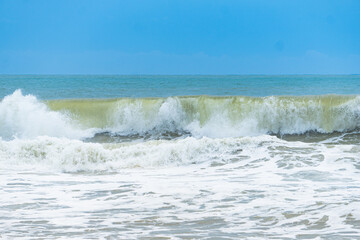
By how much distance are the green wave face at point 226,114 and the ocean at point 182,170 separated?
0.04 m

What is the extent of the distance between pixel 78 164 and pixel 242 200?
448cm

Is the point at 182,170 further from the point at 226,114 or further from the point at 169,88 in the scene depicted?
the point at 169,88

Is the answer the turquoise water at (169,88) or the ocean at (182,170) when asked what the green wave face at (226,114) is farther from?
the turquoise water at (169,88)

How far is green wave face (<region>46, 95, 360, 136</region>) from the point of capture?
51.0ft

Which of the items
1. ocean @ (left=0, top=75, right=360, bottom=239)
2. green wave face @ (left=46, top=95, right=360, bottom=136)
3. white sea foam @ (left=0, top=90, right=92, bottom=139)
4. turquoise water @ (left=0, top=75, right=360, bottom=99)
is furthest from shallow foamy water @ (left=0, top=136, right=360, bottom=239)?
turquoise water @ (left=0, top=75, right=360, bottom=99)

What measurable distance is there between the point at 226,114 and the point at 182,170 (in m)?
7.10

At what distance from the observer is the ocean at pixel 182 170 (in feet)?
18.7

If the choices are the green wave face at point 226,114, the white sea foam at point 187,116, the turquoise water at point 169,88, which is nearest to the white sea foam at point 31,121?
the white sea foam at point 187,116

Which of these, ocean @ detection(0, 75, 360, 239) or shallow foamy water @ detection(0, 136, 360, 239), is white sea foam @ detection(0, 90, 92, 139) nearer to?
ocean @ detection(0, 75, 360, 239)

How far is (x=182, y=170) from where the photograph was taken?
963 cm

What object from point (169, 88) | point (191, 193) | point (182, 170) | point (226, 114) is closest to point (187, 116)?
point (226, 114)

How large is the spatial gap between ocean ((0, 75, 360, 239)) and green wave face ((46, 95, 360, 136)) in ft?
0.12

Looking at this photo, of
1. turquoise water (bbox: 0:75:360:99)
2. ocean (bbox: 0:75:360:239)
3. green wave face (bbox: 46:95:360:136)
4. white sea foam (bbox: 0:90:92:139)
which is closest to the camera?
ocean (bbox: 0:75:360:239)

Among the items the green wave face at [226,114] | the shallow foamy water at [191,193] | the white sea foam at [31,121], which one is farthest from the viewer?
the white sea foam at [31,121]
